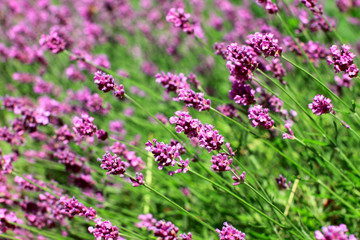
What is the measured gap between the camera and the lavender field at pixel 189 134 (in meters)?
1.52

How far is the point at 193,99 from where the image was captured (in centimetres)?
158

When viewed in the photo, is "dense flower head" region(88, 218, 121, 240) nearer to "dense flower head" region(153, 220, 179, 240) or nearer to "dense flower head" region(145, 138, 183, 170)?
"dense flower head" region(153, 220, 179, 240)

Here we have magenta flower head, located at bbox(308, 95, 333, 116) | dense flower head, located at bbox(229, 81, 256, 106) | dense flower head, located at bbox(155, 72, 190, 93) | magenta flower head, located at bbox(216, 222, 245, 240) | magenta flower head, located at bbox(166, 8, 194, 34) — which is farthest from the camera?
magenta flower head, located at bbox(166, 8, 194, 34)

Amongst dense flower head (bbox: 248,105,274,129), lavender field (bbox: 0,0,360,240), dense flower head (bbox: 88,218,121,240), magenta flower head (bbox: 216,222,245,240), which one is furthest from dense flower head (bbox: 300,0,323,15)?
dense flower head (bbox: 88,218,121,240)

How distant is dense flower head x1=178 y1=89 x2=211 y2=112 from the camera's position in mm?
1558

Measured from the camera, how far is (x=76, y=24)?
5266mm

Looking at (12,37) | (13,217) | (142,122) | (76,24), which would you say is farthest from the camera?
(76,24)

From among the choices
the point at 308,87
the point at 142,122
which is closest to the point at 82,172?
the point at 142,122

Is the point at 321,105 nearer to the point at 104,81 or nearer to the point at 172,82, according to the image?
the point at 172,82

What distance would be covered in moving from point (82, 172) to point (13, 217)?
2.01ft

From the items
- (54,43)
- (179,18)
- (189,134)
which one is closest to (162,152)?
(189,134)

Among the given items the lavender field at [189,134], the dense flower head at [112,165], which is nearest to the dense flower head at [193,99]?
the lavender field at [189,134]

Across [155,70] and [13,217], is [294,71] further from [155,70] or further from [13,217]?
[13,217]

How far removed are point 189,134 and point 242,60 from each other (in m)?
0.37
